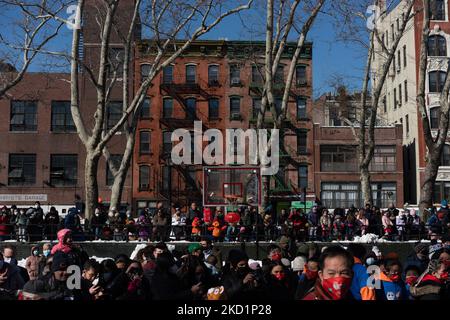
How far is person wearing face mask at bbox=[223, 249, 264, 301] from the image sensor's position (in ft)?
22.1

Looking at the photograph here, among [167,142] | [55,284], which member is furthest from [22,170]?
[55,284]

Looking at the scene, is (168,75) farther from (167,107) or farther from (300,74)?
(300,74)

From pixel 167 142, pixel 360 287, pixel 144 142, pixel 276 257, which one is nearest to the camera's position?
pixel 360 287

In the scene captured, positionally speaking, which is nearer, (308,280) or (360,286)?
(360,286)

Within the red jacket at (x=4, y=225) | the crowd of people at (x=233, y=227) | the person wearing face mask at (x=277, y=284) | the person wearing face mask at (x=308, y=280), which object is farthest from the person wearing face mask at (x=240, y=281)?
the red jacket at (x=4, y=225)

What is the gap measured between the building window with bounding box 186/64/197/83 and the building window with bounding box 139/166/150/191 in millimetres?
7893

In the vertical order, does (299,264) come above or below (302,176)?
below

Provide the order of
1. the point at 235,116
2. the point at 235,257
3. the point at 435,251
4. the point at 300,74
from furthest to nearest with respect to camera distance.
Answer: the point at 300,74 < the point at 235,116 < the point at 435,251 < the point at 235,257

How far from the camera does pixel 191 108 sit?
1874 inches

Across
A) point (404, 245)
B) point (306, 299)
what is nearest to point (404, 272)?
point (306, 299)

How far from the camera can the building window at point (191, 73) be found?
157 feet

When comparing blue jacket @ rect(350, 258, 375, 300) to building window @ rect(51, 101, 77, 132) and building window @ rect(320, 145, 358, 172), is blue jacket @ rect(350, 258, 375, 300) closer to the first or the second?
building window @ rect(51, 101, 77, 132)

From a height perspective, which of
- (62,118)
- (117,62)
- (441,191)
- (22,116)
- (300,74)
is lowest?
(441,191)

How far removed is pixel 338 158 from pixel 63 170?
21.2 meters
